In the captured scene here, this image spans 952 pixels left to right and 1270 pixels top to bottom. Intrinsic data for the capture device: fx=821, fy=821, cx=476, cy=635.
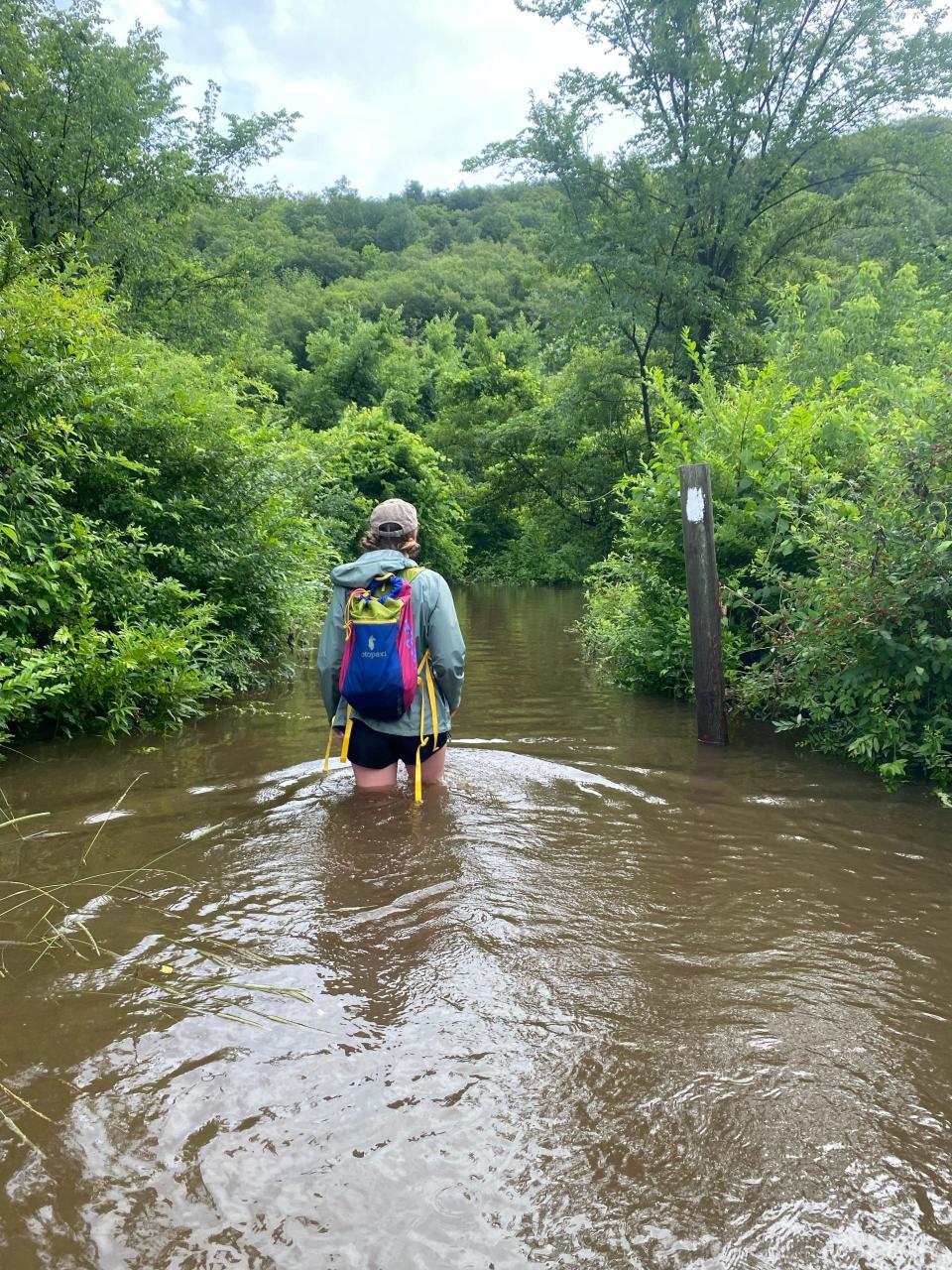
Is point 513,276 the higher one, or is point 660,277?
point 513,276

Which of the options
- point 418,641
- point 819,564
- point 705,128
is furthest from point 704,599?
point 705,128

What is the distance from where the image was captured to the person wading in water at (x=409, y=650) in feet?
15.0

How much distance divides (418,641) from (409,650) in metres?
0.23

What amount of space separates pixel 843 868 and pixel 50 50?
21057 mm

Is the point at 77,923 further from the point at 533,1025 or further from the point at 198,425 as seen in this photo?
the point at 198,425

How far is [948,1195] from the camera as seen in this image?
207 centimetres

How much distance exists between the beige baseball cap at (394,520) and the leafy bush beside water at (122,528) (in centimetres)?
251

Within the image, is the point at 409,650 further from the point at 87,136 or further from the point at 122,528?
the point at 87,136

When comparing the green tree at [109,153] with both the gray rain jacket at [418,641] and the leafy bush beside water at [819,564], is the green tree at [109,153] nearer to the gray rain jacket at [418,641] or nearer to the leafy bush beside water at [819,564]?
the leafy bush beside water at [819,564]

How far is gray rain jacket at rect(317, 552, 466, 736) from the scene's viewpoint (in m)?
4.67

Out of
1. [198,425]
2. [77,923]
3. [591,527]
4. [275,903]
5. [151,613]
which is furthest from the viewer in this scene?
[591,527]

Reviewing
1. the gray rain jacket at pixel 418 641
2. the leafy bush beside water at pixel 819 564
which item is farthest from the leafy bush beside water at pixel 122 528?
the leafy bush beside water at pixel 819 564

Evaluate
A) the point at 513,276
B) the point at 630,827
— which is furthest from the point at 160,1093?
the point at 513,276

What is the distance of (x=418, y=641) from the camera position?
473 centimetres
